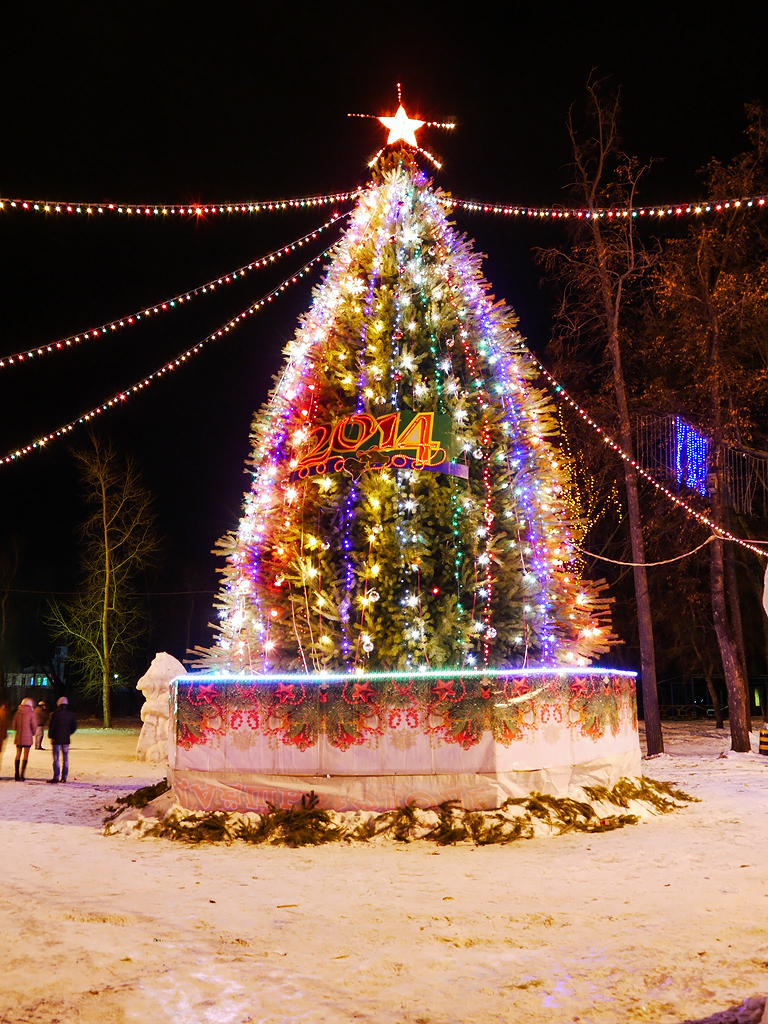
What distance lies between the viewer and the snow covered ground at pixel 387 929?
385 centimetres

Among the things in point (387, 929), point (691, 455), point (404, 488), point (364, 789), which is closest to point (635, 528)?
point (691, 455)

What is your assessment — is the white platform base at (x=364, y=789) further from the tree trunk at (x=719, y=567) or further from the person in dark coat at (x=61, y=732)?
the tree trunk at (x=719, y=567)

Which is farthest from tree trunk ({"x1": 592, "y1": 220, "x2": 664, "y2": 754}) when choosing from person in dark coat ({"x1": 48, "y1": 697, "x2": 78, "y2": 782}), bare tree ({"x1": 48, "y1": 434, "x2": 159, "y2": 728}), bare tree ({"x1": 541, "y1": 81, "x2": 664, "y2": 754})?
bare tree ({"x1": 48, "y1": 434, "x2": 159, "y2": 728})

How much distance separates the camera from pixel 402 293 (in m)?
9.91

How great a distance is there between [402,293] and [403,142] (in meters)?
2.46

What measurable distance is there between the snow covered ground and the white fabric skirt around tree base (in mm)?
706

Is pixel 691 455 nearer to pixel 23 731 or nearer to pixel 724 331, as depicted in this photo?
pixel 724 331

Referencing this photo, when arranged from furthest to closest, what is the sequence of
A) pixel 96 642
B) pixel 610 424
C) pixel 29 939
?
pixel 96 642 < pixel 610 424 < pixel 29 939

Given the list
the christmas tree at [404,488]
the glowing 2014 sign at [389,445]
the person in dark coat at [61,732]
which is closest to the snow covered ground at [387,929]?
the christmas tree at [404,488]

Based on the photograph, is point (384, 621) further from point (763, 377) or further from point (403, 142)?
point (763, 377)

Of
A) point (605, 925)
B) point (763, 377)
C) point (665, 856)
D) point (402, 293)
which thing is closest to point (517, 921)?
point (605, 925)

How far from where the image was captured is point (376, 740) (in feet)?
28.1

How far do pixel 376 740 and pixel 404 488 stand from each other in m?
2.66

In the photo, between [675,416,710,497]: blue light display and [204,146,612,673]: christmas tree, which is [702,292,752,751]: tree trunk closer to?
[675,416,710,497]: blue light display
